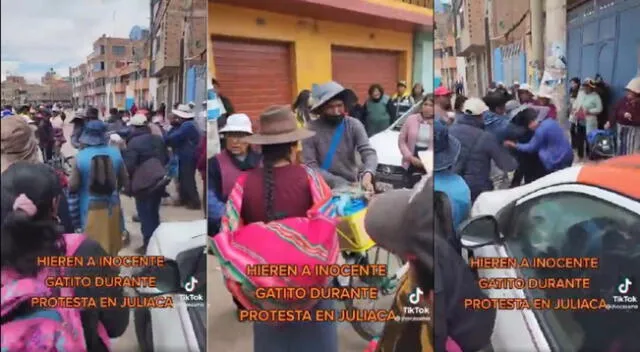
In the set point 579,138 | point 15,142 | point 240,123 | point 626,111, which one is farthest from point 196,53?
point 626,111

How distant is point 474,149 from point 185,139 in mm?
1280

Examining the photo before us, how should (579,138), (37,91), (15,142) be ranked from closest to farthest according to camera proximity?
1. (15,142)
2. (37,91)
3. (579,138)

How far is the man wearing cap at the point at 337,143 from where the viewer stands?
3072mm

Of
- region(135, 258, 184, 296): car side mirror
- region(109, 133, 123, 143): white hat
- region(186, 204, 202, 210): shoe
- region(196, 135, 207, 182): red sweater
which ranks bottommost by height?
region(135, 258, 184, 296): car side mirror

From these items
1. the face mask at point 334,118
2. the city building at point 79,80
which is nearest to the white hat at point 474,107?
the face mask at point 334,118

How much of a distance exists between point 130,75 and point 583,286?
224 centimetres

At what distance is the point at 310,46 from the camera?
3129 mm

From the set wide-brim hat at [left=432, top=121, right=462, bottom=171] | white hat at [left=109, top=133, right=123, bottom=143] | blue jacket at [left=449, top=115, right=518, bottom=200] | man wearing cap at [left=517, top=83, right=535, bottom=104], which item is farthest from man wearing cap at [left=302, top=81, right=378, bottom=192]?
white hat at [left=109, top=133, right=123, bottom=143]

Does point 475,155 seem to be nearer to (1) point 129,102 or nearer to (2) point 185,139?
(2) point 185,139

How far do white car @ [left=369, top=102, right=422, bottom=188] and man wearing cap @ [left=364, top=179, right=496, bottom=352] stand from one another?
54 mm

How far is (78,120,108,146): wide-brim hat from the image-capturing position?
10.2 feet

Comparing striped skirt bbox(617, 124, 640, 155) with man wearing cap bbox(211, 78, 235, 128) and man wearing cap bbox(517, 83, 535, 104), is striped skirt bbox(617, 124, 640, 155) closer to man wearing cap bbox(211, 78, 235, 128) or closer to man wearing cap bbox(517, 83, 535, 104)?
man wearing cap bbox(517, 83, 535, 104)

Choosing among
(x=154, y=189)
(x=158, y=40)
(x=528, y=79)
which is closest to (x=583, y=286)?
(x=528, y=79)
